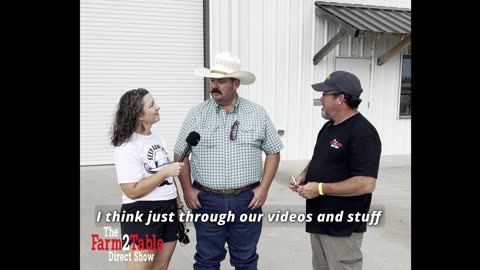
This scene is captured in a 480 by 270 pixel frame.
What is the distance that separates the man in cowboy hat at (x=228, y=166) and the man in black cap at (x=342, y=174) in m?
0.38

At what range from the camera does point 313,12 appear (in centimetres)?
905

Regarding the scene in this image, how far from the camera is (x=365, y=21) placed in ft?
27.5

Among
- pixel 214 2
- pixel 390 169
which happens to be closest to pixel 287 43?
pixel 214 2

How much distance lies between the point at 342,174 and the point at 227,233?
956mm

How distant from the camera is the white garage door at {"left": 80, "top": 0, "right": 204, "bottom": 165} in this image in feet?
26.4

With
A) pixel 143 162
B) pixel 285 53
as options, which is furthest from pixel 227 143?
pixel 285 53

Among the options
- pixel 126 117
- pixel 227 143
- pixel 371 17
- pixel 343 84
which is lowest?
pixel 227 143

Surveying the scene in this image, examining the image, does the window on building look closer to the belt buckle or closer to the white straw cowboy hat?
the white straw cowboy hat

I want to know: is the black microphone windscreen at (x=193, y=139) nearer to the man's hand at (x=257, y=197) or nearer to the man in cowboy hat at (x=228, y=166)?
the man in cowboy hat at (x=228, y=166)

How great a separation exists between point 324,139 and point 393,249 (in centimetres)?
230

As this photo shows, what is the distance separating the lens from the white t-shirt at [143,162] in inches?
95.3

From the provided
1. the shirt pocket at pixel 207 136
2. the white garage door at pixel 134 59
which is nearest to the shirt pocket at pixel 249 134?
the shirt pocket at pixel 207 136

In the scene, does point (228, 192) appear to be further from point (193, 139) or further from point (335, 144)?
point (335, 144)

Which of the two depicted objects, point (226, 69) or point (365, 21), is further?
point (365, 21)
